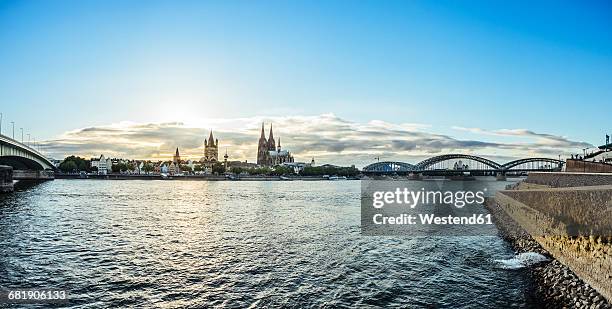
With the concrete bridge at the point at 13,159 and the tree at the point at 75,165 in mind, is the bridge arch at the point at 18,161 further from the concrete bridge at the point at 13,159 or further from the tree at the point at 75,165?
the tree at the point at 75,165

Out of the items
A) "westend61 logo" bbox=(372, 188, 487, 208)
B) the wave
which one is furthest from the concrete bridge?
the wave

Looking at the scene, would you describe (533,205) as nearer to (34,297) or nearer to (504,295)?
(504,295)

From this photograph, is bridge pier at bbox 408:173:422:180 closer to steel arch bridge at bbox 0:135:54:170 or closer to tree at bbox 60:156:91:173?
steel arch bridge at bbox 0:135:54:170

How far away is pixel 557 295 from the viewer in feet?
46.0

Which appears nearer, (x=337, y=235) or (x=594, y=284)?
(x=594, y=284)

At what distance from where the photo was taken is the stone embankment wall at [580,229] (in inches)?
502

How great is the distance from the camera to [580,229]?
51.6 feet

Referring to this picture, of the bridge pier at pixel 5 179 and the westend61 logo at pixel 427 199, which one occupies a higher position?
the bridge pier at pixel 5 179

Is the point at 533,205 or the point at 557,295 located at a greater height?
the point at 533,205

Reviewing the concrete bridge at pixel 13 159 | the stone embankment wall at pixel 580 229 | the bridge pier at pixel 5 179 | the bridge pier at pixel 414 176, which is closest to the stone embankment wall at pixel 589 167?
the stone embankment wall at pixel 580 229

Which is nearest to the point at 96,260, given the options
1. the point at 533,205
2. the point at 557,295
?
the point at 557,295

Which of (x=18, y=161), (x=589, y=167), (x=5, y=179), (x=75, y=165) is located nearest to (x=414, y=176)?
(x=75, y=165)

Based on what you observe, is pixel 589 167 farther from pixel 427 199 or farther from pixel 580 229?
pixel 580 229

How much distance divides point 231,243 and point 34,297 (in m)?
11.6
